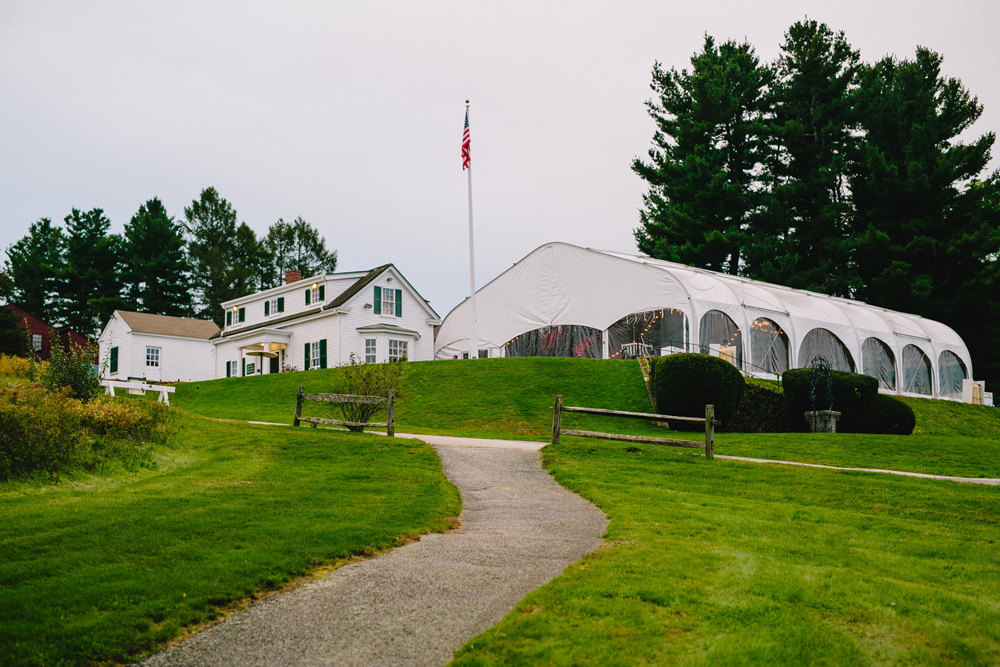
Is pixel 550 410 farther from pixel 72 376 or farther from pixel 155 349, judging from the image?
pixel 155 349

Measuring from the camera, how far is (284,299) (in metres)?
43.4

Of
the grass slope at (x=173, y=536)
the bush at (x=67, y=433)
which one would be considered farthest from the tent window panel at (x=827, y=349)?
the bush at (x=67, y=433)

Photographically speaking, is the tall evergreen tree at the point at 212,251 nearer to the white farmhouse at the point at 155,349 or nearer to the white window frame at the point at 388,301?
the white farmhouse at the point at 155,349

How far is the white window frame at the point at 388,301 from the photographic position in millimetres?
39969

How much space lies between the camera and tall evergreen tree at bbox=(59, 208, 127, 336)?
64750 millimetres

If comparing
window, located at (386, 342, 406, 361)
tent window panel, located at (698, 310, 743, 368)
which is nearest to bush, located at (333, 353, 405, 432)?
tent window panel, located at (698, 310, 743, 368)

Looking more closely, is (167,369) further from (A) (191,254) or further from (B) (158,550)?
(B) (158,550)

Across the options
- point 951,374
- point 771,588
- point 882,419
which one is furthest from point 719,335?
point 771,588

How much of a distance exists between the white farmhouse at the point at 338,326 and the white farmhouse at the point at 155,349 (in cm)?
502

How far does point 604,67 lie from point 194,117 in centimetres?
1732

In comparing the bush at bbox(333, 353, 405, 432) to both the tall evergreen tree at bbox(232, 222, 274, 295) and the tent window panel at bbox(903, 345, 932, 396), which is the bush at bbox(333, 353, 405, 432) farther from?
the tall evergreen tree at bbox(232, 222, 274, 295)

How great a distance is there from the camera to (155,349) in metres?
46.3

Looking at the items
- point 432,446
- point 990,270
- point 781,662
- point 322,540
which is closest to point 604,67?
point 432,446

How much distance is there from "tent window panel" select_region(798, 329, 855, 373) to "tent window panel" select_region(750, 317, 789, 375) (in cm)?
116
